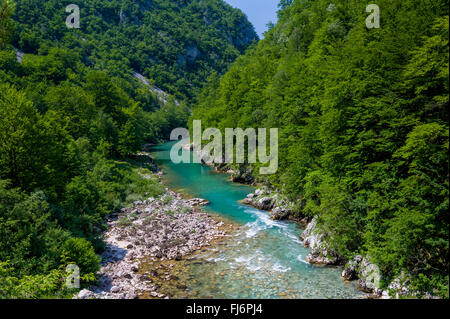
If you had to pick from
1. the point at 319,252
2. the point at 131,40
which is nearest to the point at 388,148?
the point at 319,252

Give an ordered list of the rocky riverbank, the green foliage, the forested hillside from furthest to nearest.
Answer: the forested hillside → the green foliage → the rocky riverbank

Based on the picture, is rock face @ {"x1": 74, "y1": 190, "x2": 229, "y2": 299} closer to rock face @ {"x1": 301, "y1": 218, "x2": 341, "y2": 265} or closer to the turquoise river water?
the turquoise river water

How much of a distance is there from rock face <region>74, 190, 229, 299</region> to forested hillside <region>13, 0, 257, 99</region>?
7560 centimetres

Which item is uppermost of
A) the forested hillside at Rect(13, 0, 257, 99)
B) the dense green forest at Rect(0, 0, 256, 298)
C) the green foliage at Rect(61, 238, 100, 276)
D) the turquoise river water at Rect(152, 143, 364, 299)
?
the forested hillside at Rect(13, 0, 257, 99)

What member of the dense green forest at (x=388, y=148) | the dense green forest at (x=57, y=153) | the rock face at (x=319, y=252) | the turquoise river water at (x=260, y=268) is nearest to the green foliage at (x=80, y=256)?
the dense green forest at (x=57, y=153)

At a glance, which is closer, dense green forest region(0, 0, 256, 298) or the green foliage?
dense green forest region(0, 0, 256, 298)

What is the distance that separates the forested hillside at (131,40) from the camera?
98463 mm

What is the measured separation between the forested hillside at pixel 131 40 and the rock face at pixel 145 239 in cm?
7560

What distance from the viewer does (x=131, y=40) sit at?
156875mm

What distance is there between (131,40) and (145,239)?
16711 cm

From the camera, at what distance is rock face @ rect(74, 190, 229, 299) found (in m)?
12.8

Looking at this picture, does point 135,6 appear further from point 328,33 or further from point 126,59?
point 328,33

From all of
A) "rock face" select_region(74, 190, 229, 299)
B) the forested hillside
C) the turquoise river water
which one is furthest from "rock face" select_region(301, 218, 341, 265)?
the forested hillside

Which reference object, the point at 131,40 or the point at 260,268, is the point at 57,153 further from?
the point at 131,40
